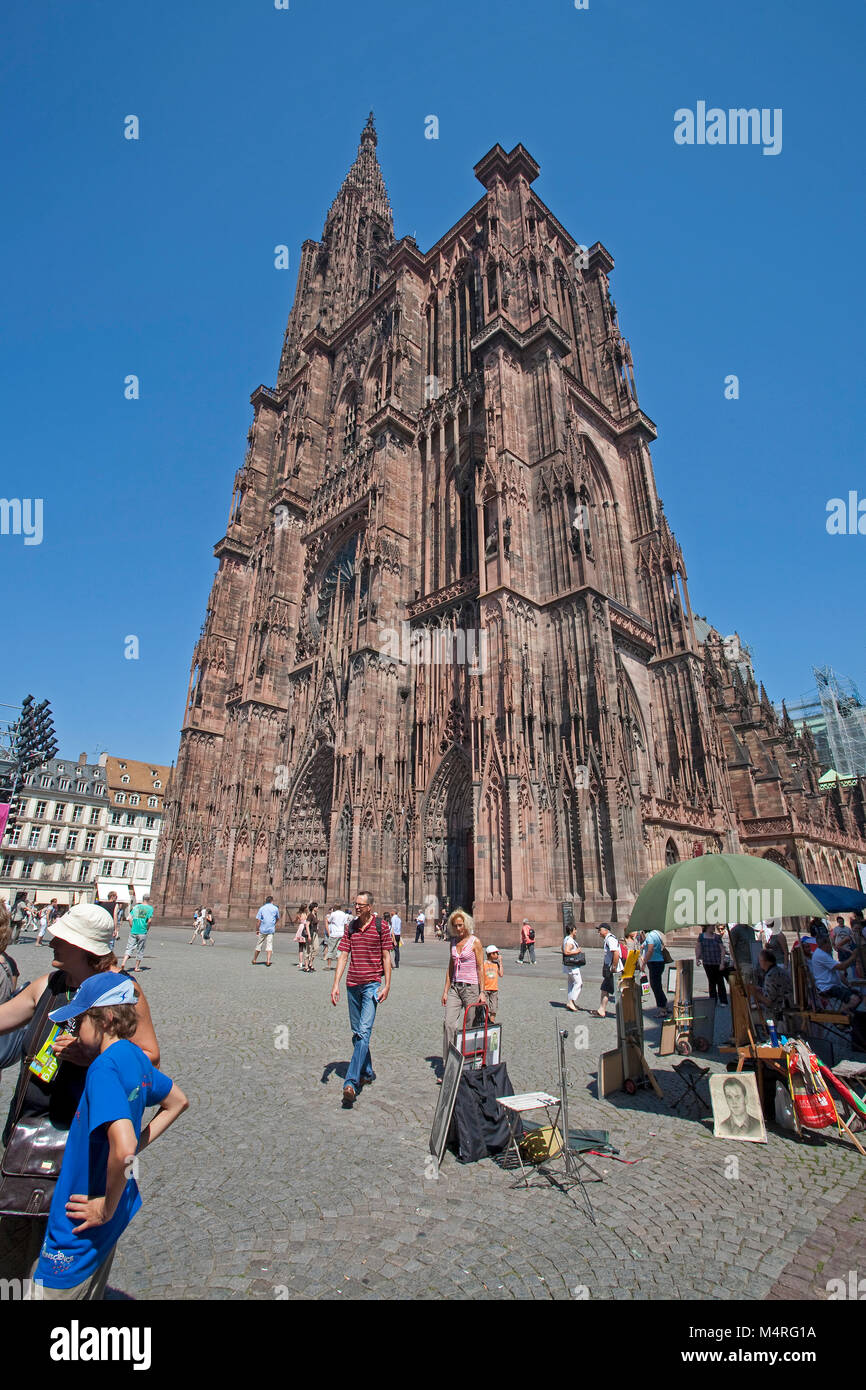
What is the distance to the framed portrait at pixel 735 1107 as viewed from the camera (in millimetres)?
4422

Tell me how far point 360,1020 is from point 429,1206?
1.97 m

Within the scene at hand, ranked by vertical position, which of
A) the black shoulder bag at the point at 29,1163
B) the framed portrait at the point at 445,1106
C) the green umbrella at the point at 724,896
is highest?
the green umbrella at the point at 724,896

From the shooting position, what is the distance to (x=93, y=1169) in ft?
5.57

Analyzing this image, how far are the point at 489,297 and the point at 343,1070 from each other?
28.7 metres

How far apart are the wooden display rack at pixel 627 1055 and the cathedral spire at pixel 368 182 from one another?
59.4m

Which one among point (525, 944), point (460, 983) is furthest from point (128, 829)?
point (460, 983)

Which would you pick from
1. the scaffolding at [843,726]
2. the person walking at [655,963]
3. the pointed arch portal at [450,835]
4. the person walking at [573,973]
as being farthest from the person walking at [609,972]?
the scaffolding at [843,726]

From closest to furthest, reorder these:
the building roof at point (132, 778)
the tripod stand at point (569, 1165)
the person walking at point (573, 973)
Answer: the tripod stand at point (569, 1165), the person walking at point (573, 973), the building roof at point (132, 778)

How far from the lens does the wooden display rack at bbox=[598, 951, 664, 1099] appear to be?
5.25 metres

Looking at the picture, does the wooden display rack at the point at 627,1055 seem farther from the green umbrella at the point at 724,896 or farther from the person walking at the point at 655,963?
the person walking at the point at 655,963

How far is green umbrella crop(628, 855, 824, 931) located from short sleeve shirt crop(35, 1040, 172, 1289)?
12.8ft
